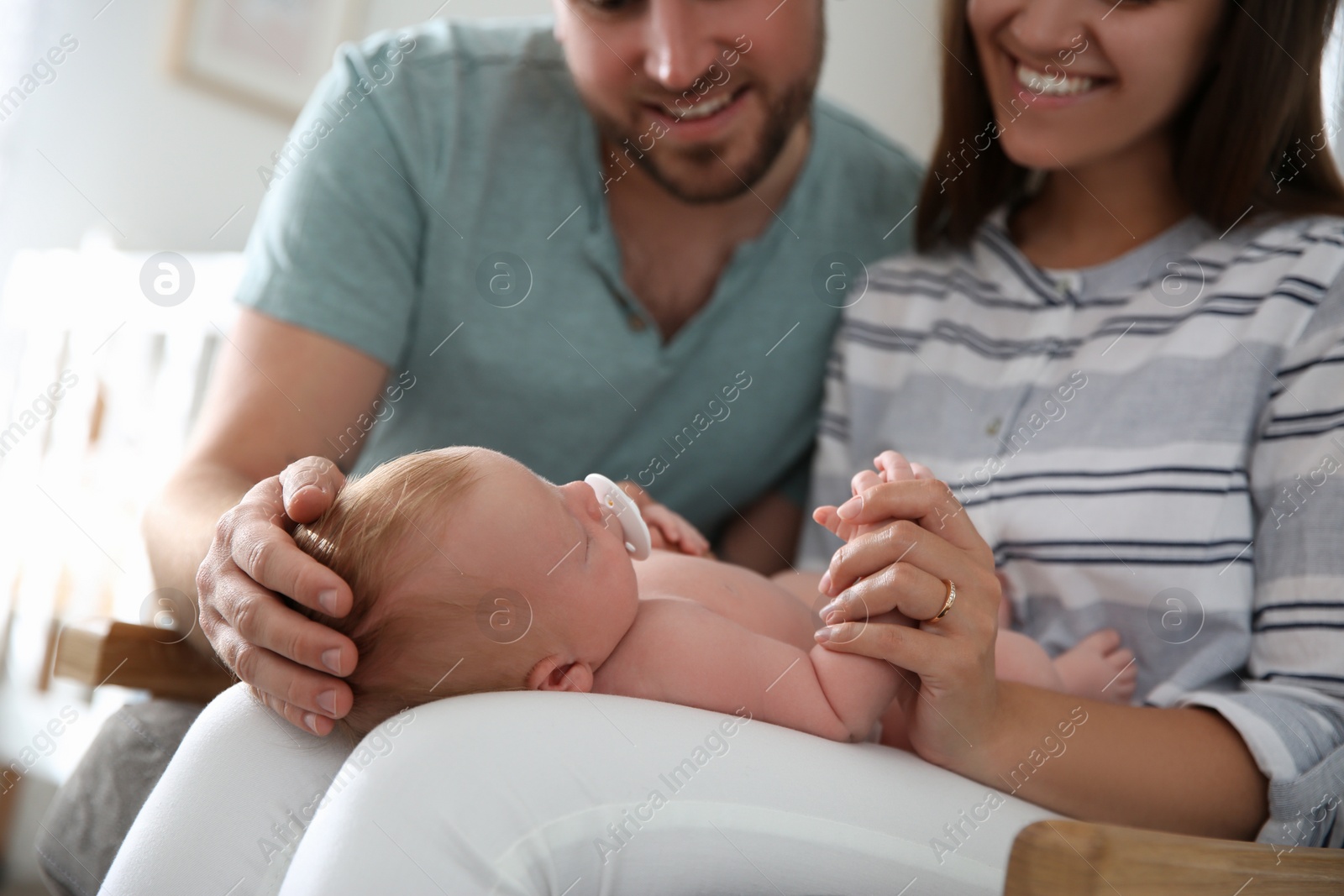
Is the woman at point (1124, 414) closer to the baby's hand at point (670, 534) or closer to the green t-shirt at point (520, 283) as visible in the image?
the green t-shirt at point (520, 283)

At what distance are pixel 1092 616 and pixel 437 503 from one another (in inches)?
29.3

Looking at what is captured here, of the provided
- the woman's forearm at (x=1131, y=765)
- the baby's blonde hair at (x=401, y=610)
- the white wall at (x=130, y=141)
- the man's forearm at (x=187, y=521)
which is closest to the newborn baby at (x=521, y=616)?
the baby's blonde hair at (x=401, y=610)

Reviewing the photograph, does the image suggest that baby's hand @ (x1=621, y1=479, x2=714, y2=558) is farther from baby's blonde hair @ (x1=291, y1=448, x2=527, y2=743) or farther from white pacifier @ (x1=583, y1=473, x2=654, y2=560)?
baby's blonde hair @ (x1=291, y1=448, x2=527, y2=743)

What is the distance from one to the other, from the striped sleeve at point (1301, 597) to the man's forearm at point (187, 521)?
0.94 meters

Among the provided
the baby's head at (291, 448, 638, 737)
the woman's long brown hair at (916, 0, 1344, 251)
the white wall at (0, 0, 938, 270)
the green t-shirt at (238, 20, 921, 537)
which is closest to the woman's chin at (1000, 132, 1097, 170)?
the woman's long brown hair at (916, 0, 1344, 251)

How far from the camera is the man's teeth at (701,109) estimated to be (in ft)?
4.42

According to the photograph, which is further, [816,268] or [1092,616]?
[816,268]

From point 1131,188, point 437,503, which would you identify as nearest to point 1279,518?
point 1131,188

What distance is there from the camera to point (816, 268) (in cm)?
147

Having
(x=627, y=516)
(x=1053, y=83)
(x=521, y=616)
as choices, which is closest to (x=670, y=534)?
(x=627, y=516)

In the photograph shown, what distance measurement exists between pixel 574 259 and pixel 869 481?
67cm

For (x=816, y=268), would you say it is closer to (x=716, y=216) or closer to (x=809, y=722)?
(x=716, y=216)

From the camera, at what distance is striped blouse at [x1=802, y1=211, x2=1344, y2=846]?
0.96 meters

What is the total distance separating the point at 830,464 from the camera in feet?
4.58
